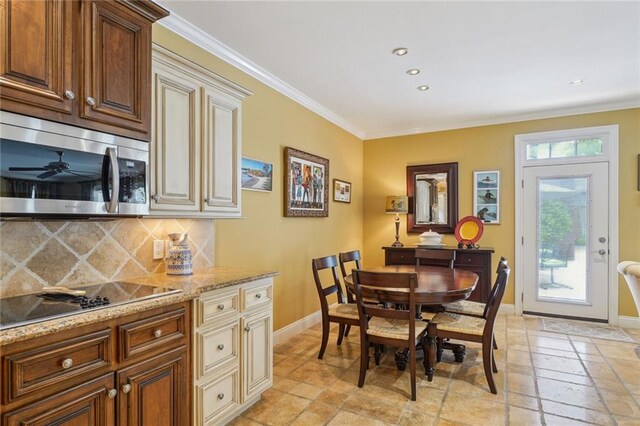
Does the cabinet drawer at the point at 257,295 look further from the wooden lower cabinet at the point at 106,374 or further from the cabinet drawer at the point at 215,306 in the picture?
the wooden lower cabinet at the point at 106,374

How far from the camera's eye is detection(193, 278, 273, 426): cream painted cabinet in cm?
197

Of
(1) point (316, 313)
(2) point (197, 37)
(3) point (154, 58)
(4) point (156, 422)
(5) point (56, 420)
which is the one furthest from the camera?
(1) point (316, 313)

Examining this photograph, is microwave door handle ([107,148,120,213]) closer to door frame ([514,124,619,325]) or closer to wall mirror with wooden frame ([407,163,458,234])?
wall mirror with wooden frame ([407,163,458,234])

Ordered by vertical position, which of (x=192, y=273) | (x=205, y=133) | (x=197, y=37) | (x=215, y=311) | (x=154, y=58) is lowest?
(x=215, y=311)

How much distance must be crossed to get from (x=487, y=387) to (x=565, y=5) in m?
2.73

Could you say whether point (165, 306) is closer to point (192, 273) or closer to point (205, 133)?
point (192, 273)

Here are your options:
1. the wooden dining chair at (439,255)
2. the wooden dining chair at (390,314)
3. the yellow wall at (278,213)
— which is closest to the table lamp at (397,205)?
the yellow wall at (278,213)

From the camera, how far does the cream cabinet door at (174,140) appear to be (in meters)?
2.00

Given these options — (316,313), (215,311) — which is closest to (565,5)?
(215,311)

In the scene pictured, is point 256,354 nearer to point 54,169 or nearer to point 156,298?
point 156,298

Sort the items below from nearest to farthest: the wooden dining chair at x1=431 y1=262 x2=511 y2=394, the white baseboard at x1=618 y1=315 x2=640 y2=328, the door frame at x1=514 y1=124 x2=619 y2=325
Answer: the wooden dining chair at x1=431 y1=262 x2=511 y2=394
the white baseboard at x1=618 y1=315 x2=640 y2=328
the door frame at x1=514 y1=124 x2=619 y2=325

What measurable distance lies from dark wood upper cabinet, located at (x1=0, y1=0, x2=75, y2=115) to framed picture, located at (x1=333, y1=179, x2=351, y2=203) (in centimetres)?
353

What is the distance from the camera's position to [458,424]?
223 centimetres

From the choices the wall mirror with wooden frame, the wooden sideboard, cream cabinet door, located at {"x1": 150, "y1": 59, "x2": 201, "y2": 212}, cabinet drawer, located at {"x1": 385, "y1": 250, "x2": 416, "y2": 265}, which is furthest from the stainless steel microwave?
the wall mirror with wooden frame
